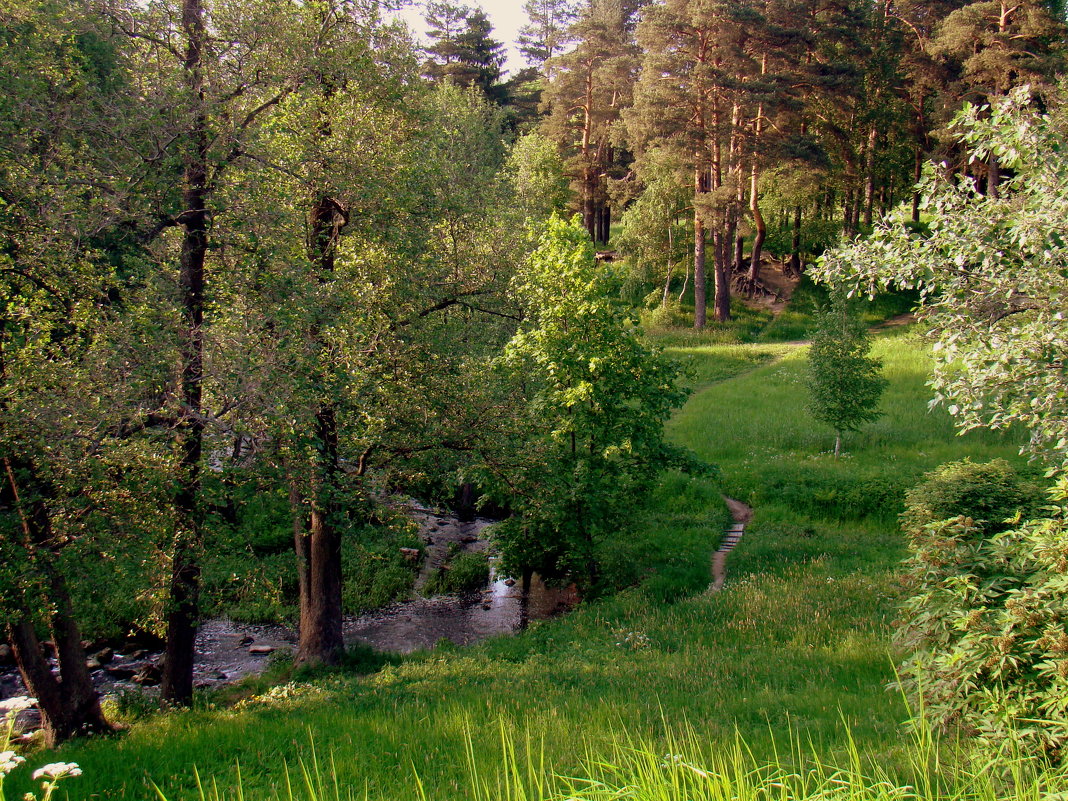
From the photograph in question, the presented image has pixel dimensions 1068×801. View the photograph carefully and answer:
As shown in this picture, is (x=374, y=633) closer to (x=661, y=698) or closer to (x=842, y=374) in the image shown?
(x=661, y=698)

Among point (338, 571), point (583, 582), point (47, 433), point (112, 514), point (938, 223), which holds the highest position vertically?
point (938, 223)

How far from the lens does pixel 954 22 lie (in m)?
37.2

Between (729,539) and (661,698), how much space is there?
11236 mm

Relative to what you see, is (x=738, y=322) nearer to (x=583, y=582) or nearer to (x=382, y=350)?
(x=583, y=582)

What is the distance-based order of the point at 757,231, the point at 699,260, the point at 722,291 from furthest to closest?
1. the point at 757,231
2. the point at 722,291
3. the point at 699,260

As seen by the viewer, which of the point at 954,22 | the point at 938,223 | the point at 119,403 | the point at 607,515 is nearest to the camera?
the point at 938,223

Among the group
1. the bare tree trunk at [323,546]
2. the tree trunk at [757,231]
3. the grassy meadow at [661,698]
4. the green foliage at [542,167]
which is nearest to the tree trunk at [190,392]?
the grassy meadow at [661,698]

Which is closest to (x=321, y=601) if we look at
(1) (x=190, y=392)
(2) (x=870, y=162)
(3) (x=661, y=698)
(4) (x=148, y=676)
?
(4) (x=148, y=676)

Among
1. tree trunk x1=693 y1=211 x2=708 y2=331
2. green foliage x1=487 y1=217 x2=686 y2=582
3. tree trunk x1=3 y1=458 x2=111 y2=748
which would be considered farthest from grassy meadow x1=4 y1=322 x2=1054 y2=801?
tree trunk x1=693 y1=211 x2=708 y2=331

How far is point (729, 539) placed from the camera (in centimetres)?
1972

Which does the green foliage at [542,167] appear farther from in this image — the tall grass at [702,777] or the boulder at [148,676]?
the tall grass at [702,777]

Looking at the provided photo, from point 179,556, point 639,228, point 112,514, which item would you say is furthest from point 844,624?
point 639,228

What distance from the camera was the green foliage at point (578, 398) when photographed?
1539cm

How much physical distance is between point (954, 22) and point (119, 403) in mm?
43212
